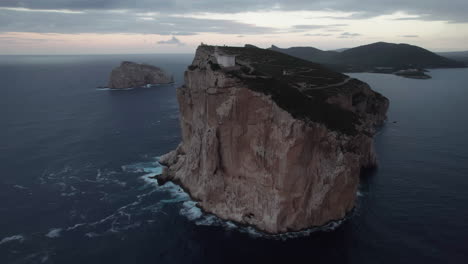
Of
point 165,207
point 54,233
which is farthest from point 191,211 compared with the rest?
point 54,233

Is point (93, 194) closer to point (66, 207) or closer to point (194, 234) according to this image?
point (66, 207)

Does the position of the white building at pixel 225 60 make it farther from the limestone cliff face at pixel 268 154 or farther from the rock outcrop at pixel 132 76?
the rock outcrop at pixel 132 76

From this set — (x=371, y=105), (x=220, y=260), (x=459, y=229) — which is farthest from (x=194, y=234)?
(x=371, y=105)

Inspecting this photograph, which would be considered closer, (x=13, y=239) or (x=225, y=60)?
(x=13, y=239)

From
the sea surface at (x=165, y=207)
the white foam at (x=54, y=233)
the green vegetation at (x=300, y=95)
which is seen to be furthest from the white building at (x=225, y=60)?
the white foam at (x=54, y=233)

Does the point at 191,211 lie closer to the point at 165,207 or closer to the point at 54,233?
the point at 165,207

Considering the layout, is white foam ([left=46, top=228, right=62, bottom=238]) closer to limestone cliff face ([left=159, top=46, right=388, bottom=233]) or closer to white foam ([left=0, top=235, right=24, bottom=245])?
white foam ([left=0, top=235, right=24, bottom=245])
